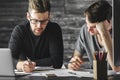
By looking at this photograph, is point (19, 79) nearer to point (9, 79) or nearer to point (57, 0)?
point (9, 79)

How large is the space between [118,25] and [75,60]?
0.75 metres

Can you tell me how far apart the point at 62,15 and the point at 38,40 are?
631 mm

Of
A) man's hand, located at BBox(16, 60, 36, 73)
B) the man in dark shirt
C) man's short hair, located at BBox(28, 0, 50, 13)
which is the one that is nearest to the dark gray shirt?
the man in dark shirt

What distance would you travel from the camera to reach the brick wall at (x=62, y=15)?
3.23 meters

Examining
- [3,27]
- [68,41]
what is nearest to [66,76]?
[68,41]

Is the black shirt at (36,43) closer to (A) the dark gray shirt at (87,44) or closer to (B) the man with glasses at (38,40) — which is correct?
(B) the man with glasses at (38,40)

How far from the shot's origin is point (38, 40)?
9.04 feet

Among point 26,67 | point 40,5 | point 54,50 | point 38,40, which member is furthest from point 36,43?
point 26,67

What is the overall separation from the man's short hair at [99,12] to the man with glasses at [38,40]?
371mm

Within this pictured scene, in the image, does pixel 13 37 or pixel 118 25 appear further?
pixel 13 37

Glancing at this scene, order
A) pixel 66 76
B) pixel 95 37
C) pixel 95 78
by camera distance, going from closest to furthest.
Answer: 1. pixel 95 78
2. pixel 66 76
3. pixel 95 37

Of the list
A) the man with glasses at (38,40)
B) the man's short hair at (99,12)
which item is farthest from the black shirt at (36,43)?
the man's short hair at (99,12)

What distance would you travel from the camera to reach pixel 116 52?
1.64m

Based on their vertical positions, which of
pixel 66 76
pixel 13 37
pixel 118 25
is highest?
pixel 118 25
